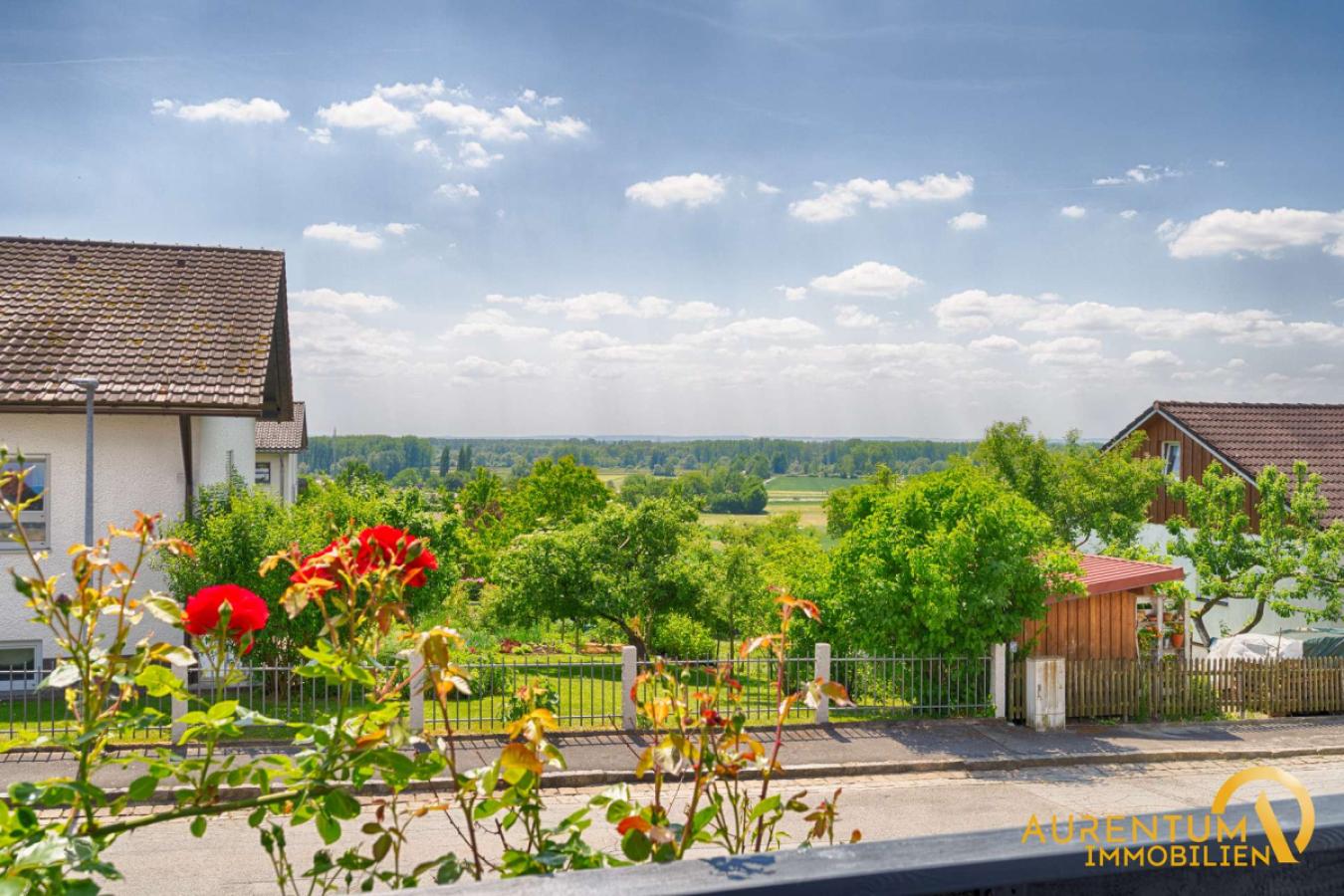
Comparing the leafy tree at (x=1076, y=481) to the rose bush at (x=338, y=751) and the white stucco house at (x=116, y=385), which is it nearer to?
the white stucco house at (x=116, y=385)

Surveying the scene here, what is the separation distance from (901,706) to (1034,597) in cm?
263

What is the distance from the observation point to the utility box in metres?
15.6

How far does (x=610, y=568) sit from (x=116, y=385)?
9.50m

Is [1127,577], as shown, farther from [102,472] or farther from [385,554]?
[102,472]

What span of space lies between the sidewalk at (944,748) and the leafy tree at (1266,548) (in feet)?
15.6

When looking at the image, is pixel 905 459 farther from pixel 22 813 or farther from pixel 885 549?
pixel 22 813

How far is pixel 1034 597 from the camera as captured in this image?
15594 mm

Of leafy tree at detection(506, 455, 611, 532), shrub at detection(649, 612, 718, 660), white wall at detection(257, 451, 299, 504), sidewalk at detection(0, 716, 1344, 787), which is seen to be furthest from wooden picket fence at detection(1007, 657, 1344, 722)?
leafy tree at detection(506, 455, 611, 532)

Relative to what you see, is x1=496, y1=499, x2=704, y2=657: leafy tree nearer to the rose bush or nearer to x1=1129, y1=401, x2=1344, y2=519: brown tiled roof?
x1=1129, y1=401, x2=1344, y2=519: brown tiled roof

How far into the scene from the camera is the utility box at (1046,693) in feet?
51.0

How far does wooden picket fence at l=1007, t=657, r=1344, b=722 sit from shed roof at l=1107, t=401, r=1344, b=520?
1233 centimetres

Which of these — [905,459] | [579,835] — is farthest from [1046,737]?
[905,459]

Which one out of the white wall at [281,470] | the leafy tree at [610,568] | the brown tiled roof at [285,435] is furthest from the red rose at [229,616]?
the brown tiled roof at [285,435]

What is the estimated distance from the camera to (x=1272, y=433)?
103 feet
